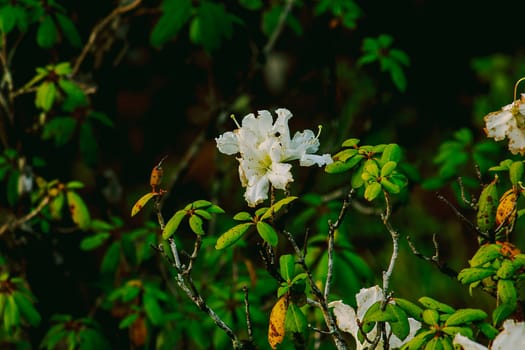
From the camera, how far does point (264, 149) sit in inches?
55.2

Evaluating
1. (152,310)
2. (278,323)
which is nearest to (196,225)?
(278,323)

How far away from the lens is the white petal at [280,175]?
4.43 ft

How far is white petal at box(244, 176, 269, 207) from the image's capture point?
1377 millimetres

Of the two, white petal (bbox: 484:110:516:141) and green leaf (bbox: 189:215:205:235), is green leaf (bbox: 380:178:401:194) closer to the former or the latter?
white petal (bbox: 484:110:516:141)

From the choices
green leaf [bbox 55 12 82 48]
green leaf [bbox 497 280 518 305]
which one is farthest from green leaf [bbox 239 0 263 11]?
green leaf [bbox 497 280 518 305]

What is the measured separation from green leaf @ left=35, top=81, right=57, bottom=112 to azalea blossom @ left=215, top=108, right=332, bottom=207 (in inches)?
34.3

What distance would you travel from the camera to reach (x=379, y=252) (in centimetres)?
407

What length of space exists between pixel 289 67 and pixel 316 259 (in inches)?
187

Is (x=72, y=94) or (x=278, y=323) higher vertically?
(x=72, y=94)

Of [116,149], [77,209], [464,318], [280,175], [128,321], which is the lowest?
[128,321]

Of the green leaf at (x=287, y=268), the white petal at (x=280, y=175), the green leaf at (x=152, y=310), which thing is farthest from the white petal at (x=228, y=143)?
the green leaf at (x=152, y=310)

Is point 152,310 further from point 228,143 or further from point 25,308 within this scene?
point 228,143

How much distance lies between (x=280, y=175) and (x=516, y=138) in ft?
1.59

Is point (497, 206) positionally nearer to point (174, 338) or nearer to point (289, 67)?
point (174, 338)
